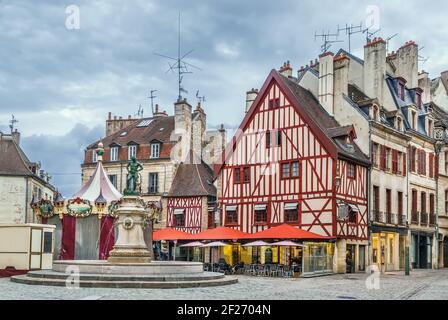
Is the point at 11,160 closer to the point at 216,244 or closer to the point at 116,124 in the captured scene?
the point at 116,124

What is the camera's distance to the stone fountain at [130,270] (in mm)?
17062

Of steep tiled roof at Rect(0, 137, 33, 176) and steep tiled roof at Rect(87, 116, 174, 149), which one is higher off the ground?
steep tiled roof at Rect(87, 116, 174, 149)

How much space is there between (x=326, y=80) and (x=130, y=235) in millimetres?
15907

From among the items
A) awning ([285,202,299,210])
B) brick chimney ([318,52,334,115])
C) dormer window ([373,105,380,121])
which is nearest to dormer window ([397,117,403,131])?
dormer window ([373,105,380,121])

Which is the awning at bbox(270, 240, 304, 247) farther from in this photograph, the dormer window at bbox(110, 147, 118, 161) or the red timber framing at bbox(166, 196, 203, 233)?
the dormer window at bbox(110, 147, 118, 161)

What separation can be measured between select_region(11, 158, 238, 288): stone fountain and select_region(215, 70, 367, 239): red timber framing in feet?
32.8

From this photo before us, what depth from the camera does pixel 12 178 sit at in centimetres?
3941

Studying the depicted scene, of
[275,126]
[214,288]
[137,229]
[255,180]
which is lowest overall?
[214,288]

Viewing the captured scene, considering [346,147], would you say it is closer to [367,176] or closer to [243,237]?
[367,176]

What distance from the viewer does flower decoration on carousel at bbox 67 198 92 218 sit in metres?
26.5

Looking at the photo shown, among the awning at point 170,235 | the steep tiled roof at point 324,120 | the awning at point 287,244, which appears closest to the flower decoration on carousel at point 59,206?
the awning at point 170,235
